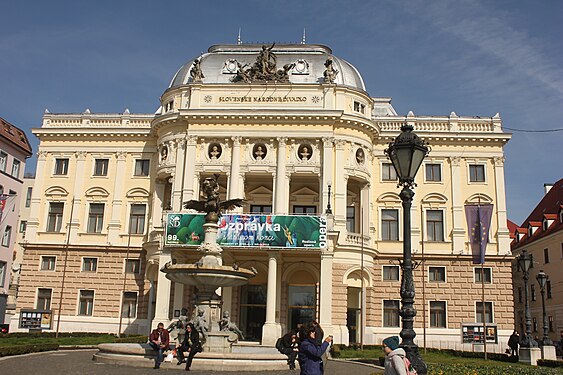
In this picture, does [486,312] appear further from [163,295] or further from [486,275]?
[163,295]

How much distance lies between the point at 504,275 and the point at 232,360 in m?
30.5

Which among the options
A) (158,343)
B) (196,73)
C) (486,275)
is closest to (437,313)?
(486,275)

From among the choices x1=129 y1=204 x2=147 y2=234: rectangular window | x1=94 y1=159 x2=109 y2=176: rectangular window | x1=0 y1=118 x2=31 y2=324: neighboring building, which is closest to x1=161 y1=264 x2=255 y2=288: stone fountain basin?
x1=129 y1=204 x2=147 y2=234: rectangular window

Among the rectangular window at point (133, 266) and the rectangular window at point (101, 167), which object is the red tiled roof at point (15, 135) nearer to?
the rectangular window at point (101, 167)

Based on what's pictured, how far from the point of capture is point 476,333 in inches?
1684

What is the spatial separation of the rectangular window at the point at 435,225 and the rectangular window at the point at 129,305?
2376 cm

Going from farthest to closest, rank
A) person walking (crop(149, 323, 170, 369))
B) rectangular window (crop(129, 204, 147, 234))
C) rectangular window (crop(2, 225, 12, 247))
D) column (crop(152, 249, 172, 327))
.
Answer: rectangular window (crop(2, 225, 12, 247)) < rectangular window (crop(129, 204, 147, 234)) < column (crop(152, 249, 172, 327)) < person walking (crop(149, 323, 170, 369))

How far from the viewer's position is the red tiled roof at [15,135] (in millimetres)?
54375

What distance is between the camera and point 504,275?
4528 centimetres

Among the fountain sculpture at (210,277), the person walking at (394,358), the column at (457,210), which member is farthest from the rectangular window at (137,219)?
the person walking at (394,358)

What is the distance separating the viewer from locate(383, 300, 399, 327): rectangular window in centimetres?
4481

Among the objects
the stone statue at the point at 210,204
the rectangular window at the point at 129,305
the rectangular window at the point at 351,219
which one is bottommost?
the rectangular window at the point at 129,305

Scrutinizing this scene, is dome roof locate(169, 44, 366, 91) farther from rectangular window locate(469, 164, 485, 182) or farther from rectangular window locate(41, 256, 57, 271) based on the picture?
rectangular window locate(41, 256, 57, 271)

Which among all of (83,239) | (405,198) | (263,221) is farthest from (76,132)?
(405,198)
